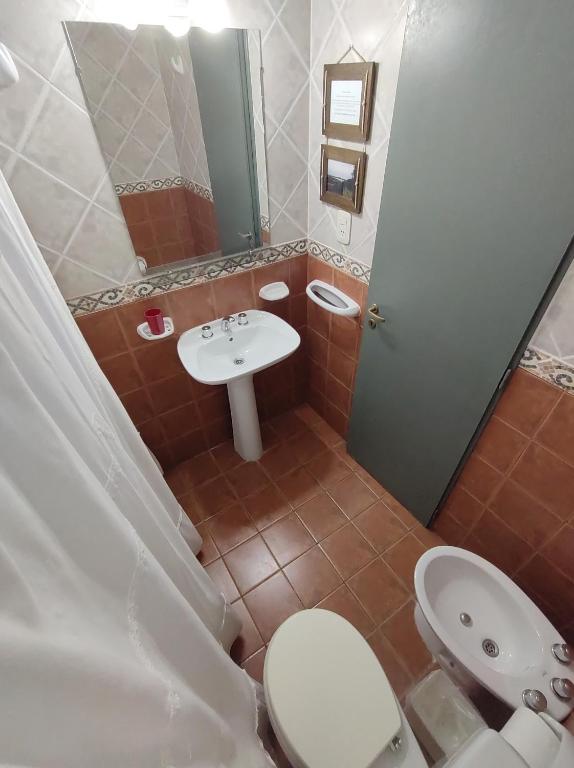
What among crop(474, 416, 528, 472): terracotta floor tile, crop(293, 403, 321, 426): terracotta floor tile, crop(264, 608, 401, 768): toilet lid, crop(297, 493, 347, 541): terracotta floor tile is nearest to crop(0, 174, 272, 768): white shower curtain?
crop(264, 608, 401, 768): toilet lid

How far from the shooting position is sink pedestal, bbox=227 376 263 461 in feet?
5.64

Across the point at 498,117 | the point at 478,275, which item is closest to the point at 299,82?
the point at 498,117

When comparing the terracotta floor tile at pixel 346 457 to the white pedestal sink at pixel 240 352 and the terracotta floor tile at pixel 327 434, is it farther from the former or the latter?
the white pedestal sink at pixel 240 352

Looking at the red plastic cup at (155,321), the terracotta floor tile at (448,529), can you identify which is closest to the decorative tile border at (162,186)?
the red plastic cup at (155,321)

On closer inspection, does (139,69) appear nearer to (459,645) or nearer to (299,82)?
(299,82)

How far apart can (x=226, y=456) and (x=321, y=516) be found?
649 millimetres

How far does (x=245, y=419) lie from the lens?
6.04 ft

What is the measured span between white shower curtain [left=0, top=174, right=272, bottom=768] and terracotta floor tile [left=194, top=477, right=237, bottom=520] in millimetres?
1048

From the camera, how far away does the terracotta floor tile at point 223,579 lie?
1493mm

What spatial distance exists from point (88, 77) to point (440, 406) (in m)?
1.55

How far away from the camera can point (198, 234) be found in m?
1.45

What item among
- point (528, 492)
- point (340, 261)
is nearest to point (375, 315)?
point (340, 261)

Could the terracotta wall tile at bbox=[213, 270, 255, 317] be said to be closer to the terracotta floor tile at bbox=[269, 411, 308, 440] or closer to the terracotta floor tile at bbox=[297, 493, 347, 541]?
the terracotta floor tile at bbox=[269, 411, 308, 440]

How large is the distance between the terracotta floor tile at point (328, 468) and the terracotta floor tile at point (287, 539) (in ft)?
0.89
